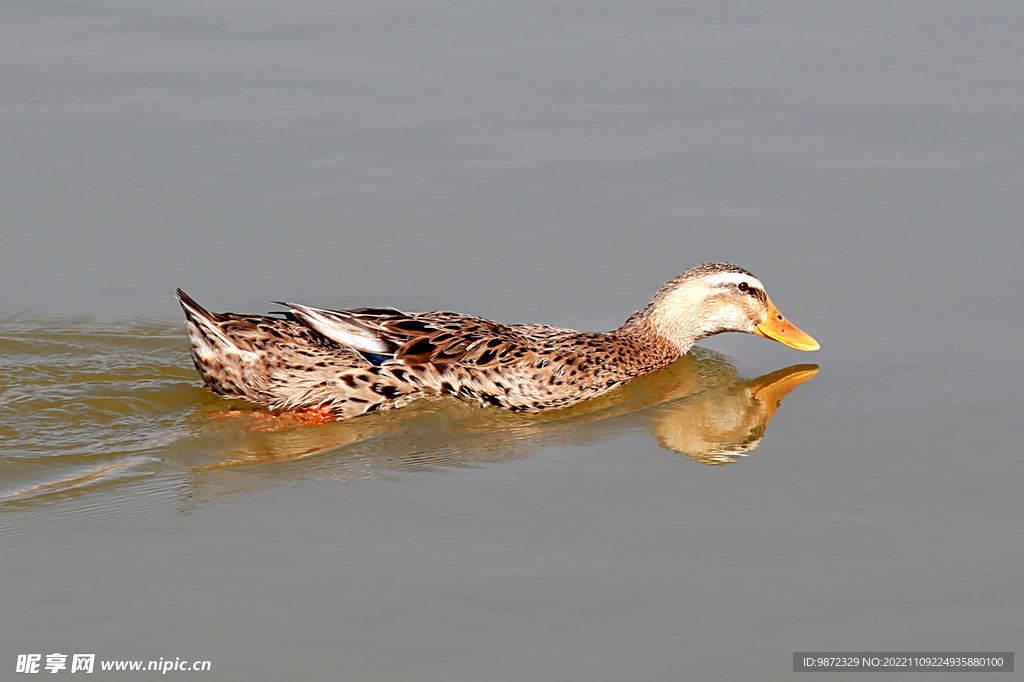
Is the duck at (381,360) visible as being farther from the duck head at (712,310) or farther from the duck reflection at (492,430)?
the duck head at (712,310)

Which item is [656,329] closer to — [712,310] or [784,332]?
[712,310]

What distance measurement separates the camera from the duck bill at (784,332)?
10.0 meters

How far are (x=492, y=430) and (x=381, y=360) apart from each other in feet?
3.06

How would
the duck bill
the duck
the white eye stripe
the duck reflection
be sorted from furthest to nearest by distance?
1. the white eye stripe
2. the duck bill
3. the duck
4. the duck reflection

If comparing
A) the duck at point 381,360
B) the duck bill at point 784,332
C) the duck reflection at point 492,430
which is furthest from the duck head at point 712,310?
the duck at point 381,360

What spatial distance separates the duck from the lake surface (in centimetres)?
19

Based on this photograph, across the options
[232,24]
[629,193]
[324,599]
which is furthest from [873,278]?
[232,24]

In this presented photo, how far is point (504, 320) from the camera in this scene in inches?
411

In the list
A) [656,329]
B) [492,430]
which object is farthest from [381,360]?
[656,329]

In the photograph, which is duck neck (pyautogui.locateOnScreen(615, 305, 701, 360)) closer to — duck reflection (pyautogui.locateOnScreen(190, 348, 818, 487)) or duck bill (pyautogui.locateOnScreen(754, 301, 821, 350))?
duck reflection (pyautogui.locateOnScreen(190, 348, 818, 487))

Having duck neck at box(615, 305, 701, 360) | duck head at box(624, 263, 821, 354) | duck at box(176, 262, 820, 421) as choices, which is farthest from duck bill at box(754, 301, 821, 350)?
duck at box(176, 262, 820, 421)

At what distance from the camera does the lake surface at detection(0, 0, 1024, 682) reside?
614 cm

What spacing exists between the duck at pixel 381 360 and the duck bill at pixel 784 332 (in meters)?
1.26

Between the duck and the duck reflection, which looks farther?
the duck
